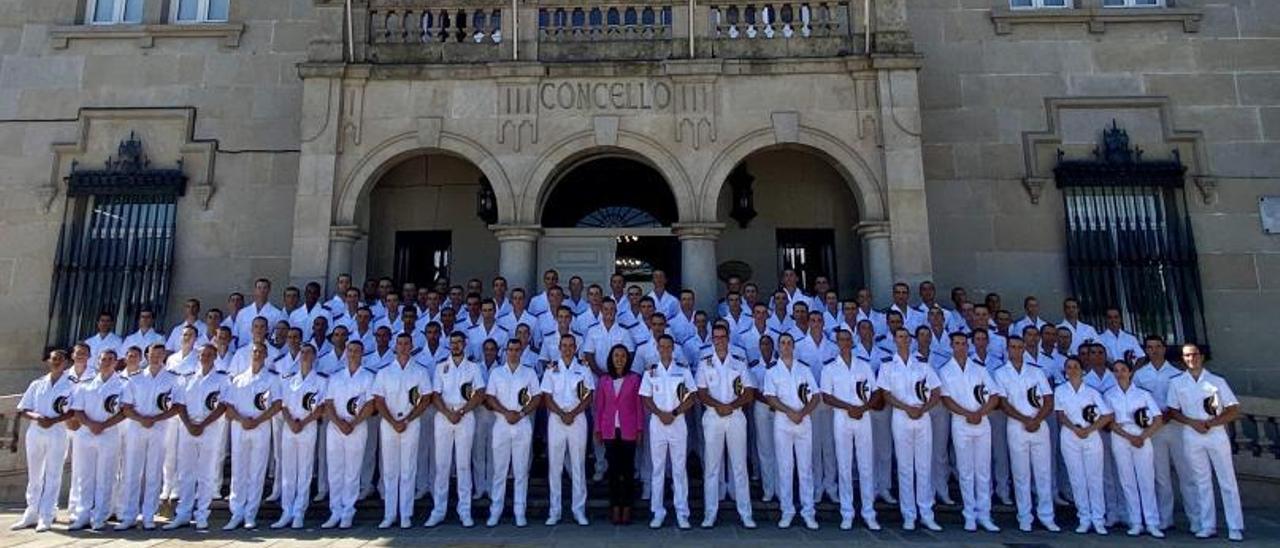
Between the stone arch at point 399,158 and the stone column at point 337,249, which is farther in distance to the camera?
the stone arch at point 399,158

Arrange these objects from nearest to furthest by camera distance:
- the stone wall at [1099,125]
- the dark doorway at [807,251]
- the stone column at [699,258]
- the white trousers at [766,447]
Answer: the white trousers at [766,447]
the stone column at [699,258]
the stone wall at [1099,125]
the dark doorway at [807,251]

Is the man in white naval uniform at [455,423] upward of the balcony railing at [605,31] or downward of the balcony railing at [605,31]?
downward

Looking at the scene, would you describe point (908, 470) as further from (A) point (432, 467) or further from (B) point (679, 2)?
(B) point (679, 2)

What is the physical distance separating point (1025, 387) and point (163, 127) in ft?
41.7

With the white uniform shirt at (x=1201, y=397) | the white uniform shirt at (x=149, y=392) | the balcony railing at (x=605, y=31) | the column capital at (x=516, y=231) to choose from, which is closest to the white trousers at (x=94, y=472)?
the white uniform shirt at (x=149, y=392)

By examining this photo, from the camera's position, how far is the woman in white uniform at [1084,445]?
24.4 ft

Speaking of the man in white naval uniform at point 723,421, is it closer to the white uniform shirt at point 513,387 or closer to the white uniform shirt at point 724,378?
the white uniform shirt at point 724,378

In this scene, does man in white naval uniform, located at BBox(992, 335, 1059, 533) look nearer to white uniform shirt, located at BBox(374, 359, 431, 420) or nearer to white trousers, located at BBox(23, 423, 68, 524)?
white uniform shirt, located at BBox(374, 359, 431, 420)

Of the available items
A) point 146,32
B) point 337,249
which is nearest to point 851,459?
point 337,249

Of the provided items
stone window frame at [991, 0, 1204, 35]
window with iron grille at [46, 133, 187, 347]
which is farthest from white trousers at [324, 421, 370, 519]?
→ stone window frame at [991, 0, 1204, 35]

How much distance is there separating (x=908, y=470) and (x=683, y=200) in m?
4.49

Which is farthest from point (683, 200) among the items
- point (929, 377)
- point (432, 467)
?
point (432, 467)

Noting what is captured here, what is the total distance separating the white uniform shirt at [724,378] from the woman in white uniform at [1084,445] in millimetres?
2552

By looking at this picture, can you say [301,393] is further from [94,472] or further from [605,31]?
[605,31]
